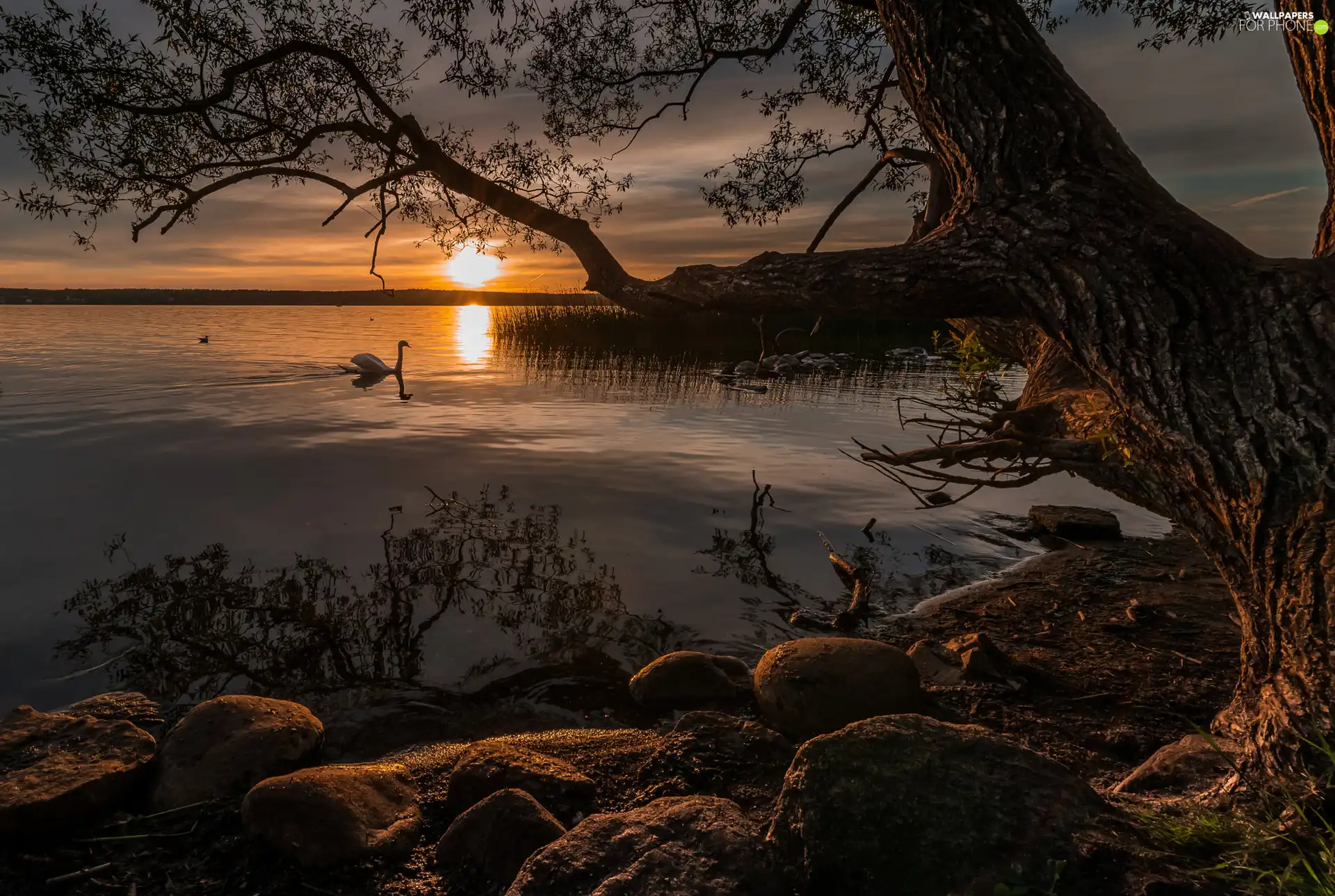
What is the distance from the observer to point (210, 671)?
17.8 feet

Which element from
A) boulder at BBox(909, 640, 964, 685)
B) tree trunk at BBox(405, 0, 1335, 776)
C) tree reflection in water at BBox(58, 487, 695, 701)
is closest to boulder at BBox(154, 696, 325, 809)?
tree reflection in water at BBox(58, 487, 695, 701)

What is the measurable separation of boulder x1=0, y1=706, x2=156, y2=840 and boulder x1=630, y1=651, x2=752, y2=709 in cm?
306

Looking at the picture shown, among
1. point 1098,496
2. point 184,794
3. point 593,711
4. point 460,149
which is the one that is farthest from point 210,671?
point 1098,496

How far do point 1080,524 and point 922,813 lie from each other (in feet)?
26.1

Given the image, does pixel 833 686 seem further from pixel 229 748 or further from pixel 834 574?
pixel 229 748

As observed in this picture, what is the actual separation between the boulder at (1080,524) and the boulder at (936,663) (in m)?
4.57

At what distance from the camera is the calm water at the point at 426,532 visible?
19.4ft

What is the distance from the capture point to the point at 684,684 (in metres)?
5.14

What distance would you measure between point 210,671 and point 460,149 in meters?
5.25

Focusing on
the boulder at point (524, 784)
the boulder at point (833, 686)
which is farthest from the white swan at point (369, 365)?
the boulder at point (524, 784)

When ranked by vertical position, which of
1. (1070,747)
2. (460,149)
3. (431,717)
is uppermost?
(460,149)

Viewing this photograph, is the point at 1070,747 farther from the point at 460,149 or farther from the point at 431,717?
the point at 460,149

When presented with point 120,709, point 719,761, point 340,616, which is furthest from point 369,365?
point 719,761

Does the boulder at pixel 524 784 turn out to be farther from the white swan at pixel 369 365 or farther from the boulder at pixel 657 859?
the white swan at pixel 369 365
